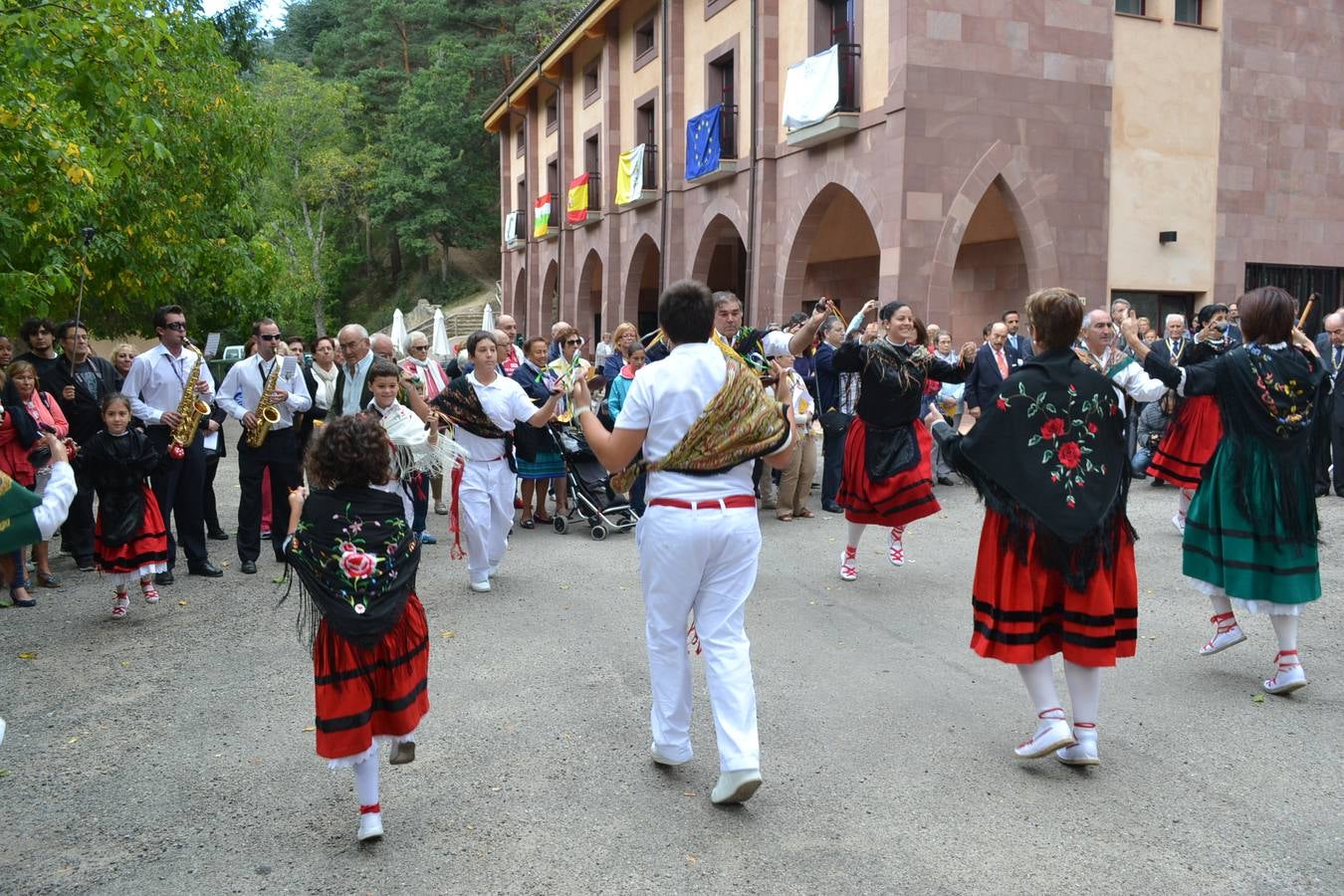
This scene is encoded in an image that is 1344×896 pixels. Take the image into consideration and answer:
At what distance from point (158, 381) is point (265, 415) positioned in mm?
893

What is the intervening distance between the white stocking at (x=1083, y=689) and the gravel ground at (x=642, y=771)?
24cm

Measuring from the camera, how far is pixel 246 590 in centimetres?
812

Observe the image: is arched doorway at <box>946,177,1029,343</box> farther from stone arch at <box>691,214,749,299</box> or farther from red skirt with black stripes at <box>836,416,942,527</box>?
red skirt with black stripes at <box>836,416,942,527</box>

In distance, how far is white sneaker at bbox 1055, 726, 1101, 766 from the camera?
4473mm

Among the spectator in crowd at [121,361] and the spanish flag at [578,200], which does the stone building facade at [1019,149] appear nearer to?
the spanish flag at [578,200]

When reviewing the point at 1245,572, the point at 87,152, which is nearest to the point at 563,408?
the point at 87,152

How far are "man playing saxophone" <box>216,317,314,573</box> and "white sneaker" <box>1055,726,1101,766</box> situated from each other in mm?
6383

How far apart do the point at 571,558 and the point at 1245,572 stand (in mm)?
5414

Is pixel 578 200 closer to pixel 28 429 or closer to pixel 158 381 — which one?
pixel 158 381

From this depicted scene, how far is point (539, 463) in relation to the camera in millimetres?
11031

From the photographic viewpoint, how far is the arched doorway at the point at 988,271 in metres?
18.1

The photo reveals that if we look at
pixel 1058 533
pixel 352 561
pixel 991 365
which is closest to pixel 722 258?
pixel 991 365

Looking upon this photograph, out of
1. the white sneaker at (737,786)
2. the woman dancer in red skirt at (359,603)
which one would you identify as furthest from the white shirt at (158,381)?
the white sneaker at (737,786)

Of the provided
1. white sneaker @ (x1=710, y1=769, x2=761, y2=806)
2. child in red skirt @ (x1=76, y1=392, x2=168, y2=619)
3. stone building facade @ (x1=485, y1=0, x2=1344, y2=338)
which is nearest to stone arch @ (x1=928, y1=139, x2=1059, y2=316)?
stone building facade @ (x1=485, y1=0, x2=1344, y2=338)
